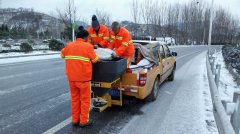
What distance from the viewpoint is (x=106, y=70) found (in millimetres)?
4609

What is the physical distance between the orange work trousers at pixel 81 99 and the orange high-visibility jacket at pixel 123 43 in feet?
5.11

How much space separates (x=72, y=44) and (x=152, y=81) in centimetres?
264

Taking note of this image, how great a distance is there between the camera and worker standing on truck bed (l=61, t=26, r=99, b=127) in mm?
4191

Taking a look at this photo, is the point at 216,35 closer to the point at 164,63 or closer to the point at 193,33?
the point at 193,33

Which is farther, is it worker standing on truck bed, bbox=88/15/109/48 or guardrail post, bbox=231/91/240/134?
worker standing on truck bed, bbox=88/15/109/48

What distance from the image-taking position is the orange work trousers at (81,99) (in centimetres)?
434

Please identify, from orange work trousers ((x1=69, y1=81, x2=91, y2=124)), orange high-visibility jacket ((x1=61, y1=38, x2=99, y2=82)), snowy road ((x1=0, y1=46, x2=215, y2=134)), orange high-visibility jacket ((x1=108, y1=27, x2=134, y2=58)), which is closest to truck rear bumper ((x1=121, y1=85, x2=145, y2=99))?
snowy road ((x1=0, y1=46, x2=215, y2=134))

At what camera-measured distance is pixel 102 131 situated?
14.1 feet

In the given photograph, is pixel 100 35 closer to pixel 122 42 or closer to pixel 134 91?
pixel 122 42

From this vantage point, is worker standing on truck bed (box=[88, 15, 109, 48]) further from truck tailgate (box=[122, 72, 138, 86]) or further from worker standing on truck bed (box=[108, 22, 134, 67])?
truck tailgate (box=[122, 72, 138, 86])

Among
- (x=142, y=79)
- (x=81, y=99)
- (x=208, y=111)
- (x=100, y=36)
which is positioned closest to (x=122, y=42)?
(x=100, y=36)

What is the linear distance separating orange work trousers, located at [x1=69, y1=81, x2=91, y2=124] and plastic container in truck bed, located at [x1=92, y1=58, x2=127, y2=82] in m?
0.37

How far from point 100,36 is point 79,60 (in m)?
2.00

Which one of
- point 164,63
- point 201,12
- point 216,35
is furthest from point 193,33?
point 164,63
